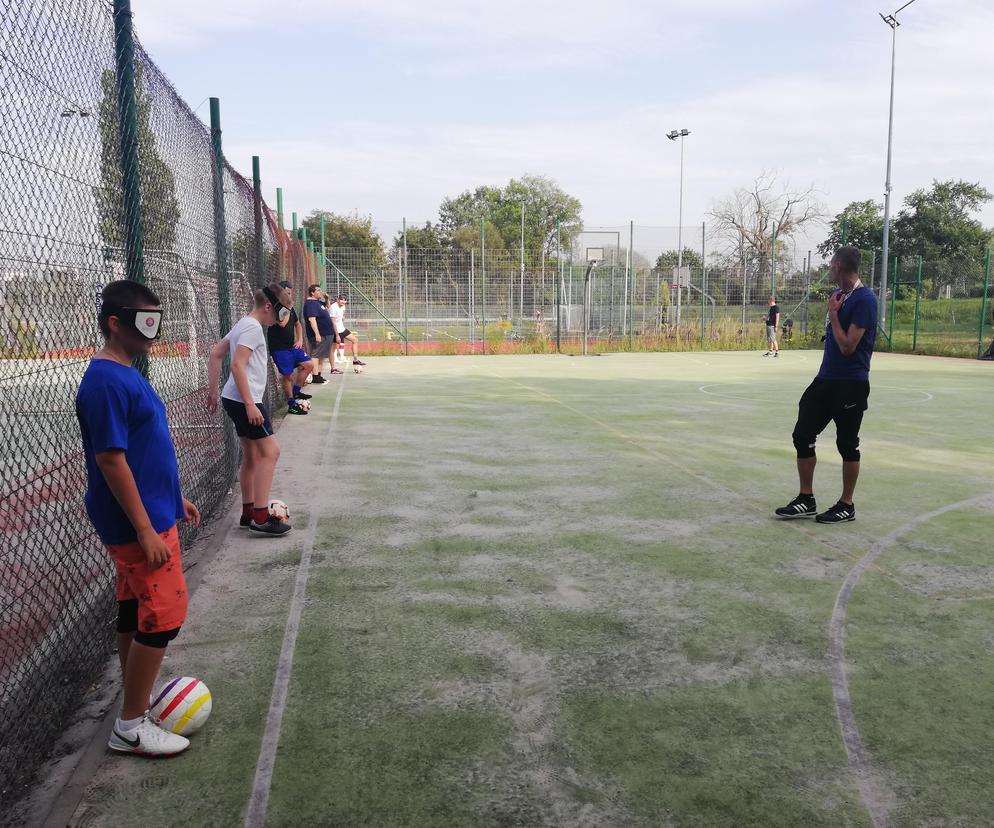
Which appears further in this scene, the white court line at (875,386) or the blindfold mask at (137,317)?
the white court line at (875,386)

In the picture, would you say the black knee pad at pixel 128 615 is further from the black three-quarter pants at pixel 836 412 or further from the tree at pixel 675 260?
the tree at pixel 675 260

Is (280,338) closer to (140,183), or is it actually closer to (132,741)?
(140,183)

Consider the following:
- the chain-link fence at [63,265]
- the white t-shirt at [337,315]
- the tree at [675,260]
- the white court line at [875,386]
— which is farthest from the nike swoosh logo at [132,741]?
the tree at [675,260]

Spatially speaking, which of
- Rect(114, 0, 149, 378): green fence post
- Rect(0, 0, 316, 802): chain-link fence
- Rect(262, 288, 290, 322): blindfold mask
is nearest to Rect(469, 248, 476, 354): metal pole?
Rect(0, 0, 316, 802): chain-link fence

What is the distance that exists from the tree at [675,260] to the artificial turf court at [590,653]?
70.3 ft

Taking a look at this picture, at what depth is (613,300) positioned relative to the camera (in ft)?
91.8

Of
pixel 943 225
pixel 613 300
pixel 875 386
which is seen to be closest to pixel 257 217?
pixel 875 386

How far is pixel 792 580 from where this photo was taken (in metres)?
4.87

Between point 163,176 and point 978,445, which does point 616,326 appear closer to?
point 978,445

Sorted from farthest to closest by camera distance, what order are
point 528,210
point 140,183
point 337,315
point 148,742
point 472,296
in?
point 528,210, point 472,296, point 337,315, point 140,183, point 148,742

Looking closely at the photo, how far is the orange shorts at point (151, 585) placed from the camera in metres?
2.81

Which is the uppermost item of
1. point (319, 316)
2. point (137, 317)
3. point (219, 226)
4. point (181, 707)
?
point (219, 226)

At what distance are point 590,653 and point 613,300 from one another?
2491 cm

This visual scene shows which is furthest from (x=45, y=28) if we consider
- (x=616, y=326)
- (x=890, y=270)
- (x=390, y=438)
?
(x=890, y=270)
